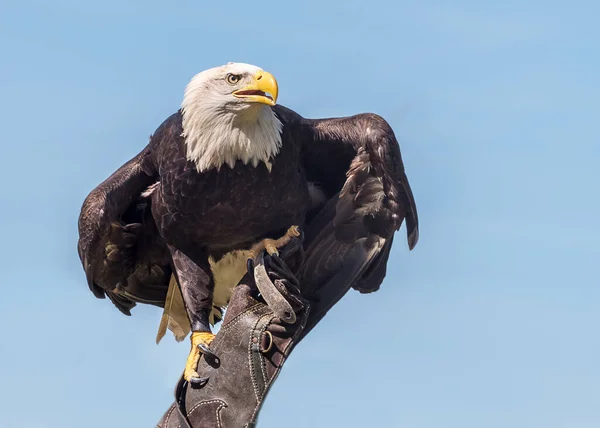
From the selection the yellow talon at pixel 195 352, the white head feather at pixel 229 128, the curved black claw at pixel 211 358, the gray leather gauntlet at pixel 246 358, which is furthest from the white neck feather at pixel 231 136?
the curved black claw at pixel 211 358

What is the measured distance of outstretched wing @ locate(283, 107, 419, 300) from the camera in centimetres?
905

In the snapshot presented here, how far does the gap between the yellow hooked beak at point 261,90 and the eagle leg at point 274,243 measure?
80cm

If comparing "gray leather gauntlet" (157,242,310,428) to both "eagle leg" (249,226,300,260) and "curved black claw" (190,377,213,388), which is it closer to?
"curved black claw" (190,377,213,388)

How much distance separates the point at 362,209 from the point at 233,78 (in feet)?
3.76

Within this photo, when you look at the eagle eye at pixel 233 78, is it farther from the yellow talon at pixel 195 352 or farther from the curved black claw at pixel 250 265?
the yellow talon at pixel 195 352

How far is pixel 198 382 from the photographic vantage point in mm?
8570

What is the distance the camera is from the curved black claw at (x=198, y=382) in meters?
8.56

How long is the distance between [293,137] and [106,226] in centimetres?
130

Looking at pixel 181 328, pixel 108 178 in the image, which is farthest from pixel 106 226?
pixel 181 328

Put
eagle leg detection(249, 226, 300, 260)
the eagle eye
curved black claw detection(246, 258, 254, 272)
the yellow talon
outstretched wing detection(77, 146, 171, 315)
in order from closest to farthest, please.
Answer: the yellow talon → curved black claw detection(246, 258, 254, 272) → eagle leg detection(249, 226, 300, 260) → the eagle eye → outstretched wing detection(77, 146, 171, 315)

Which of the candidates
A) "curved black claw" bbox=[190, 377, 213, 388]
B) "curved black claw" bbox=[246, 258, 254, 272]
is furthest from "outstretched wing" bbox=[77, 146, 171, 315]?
"curved black claw" bbox=[190, 377, 213, 388]

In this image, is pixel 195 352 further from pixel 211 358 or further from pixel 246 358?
pixel 246 358

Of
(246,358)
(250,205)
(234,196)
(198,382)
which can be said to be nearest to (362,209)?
(250,205)

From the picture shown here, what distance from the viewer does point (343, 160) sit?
31.1ft
